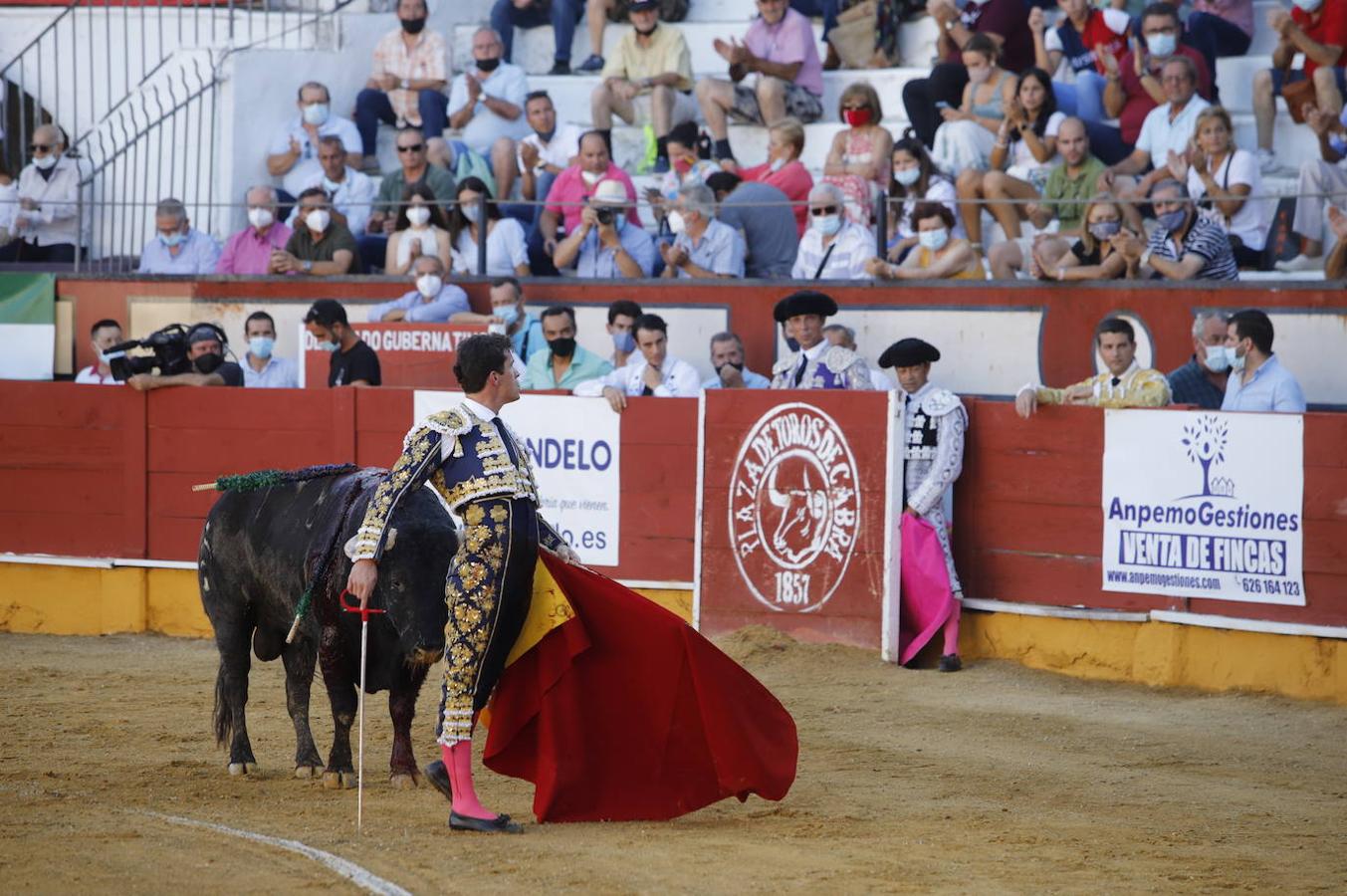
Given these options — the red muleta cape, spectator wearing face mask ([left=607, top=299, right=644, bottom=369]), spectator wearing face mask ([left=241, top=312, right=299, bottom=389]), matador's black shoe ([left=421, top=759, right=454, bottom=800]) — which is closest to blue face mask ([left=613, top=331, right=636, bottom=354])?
spectator wearing face mask ([left=607, top=299, right=644, bottom=369])

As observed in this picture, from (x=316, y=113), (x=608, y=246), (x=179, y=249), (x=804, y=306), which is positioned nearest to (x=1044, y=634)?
(x=804, y=306)

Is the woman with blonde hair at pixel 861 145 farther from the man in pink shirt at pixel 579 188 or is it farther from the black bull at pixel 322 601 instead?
the black bull at pixel 322 601

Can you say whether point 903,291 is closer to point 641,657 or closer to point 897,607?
point 897,607

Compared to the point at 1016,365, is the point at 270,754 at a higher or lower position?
lower

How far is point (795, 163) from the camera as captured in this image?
11047 mm

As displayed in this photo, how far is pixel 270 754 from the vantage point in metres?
6.80

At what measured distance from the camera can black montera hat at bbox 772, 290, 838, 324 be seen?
9.10 m

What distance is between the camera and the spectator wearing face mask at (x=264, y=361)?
10945 millimetres

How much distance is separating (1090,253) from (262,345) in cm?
461

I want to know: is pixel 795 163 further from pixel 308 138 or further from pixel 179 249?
pixel 179 249

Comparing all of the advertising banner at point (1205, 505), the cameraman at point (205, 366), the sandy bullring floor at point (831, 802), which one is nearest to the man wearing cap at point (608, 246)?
the cameraman at point (205, 366)

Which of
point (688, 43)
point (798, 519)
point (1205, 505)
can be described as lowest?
point (798, 519)

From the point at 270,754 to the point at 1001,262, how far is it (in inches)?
197

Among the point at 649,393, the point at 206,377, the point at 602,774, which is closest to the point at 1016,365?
the point at 649,393
